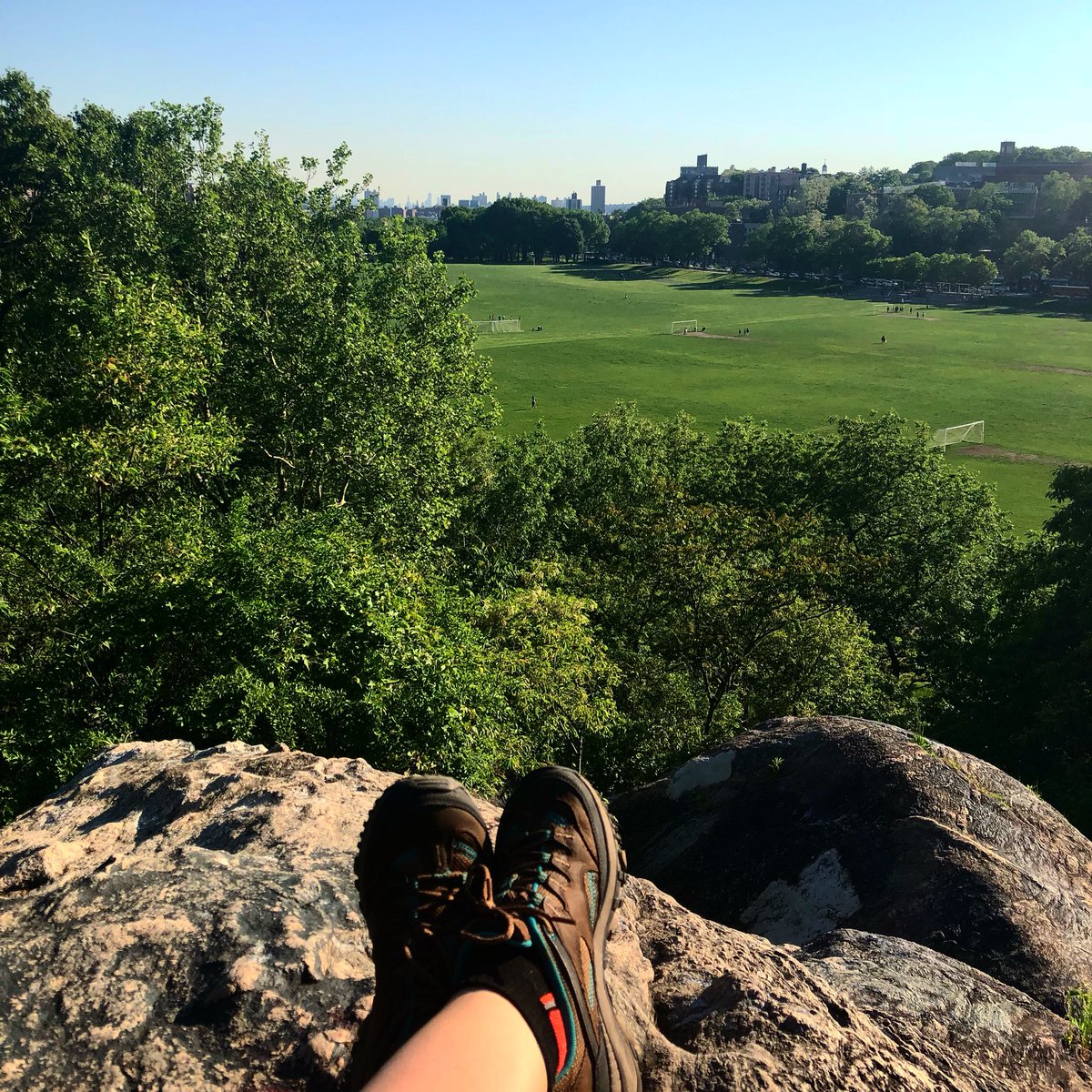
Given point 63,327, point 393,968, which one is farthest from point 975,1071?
point 63,327

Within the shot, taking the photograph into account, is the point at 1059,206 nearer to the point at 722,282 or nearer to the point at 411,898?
the point at 722,282

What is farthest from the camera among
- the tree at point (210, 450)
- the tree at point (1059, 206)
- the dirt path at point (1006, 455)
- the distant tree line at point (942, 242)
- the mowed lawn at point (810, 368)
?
the tree at point (1059, 206)

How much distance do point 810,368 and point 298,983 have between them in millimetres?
99035

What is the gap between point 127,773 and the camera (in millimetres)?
7941

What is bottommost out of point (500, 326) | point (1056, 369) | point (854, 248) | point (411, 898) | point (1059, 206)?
point (1056, 369)

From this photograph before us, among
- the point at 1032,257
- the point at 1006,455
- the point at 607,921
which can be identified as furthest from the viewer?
the point at 1032,257

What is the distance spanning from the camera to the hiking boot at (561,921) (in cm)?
347

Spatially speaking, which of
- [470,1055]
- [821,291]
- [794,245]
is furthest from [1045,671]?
[794,245]

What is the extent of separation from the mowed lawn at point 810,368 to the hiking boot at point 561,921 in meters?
51.2

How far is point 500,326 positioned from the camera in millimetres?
116375

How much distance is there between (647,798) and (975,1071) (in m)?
7.97

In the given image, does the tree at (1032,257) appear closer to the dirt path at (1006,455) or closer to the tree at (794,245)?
the tree at (794,245)

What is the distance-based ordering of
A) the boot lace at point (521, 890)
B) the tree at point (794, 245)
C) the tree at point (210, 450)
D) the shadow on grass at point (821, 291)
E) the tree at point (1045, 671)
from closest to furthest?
1. the boot lace at point (521, 890)
2. the tree at point (210, 450)
3. the tree at point (1045, 671)
4. the shadow on grass at point (821, 291)
5. the tree at point (794, 245)

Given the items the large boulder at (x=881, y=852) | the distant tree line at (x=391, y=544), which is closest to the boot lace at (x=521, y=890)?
the large boulder at (x=881, y=852)
